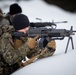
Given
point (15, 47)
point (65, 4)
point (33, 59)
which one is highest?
point (15, 47)

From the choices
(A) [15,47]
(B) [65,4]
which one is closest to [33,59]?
(A) [15,47]

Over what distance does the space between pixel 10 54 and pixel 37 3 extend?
6.89 metres

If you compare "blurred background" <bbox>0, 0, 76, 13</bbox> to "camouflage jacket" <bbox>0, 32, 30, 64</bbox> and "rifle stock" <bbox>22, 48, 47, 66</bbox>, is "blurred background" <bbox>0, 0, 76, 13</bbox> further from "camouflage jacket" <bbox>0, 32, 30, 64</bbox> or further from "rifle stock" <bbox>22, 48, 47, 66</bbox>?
"camouflage jacket" <bbox>0, 32, 30, 64</bbox>

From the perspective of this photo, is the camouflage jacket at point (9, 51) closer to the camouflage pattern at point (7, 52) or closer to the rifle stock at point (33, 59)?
the camouflage pattern at point (7, 52)

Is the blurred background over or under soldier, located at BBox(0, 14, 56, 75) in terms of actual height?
under

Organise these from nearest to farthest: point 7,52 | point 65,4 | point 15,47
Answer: point 7,52 → point 15,47 → point 65,4

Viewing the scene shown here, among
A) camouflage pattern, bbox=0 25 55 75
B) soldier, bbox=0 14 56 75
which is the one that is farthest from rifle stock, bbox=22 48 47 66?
camouflage pattern, bbox=0 25 55 75

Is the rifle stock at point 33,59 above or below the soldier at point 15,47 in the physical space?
below

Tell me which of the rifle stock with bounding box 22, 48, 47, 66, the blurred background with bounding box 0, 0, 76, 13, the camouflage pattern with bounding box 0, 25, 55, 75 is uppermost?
the camouflage pattern with bounding box 0, 25, 55, 75

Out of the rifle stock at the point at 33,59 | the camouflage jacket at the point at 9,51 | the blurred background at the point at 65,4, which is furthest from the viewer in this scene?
the blurred background at the point at 65,4

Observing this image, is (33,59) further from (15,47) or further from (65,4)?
(65,4)

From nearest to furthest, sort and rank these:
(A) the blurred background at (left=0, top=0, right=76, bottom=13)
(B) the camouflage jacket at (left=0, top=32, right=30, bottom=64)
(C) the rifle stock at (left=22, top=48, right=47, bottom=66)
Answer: (B) the camouflage jacket at (left=0, top=32, right=30, bottom=64)
(C) the rifle stock at (left=22, top=48, right=47, bottom=66)
(A) the blurred background at (left=0, top=0, right=76, bottom=13)

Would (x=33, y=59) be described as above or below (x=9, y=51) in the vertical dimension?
below

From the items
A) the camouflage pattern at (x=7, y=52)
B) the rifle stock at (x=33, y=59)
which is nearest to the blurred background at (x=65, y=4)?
the rifle stock at (x=33, y=59)
